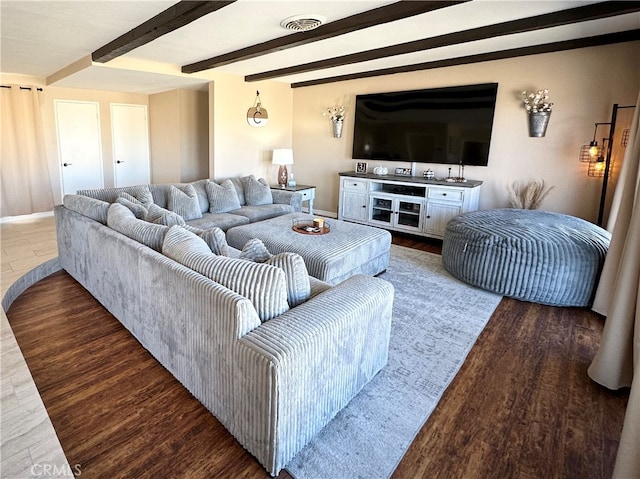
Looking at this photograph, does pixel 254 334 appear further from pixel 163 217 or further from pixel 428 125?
pixel 428 125

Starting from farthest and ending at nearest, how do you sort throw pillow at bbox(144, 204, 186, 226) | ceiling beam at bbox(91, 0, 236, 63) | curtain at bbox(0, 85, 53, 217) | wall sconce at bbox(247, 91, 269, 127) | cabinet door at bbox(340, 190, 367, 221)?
wall sconce at bbox(247, 91, 269, 127) → cabinet door at bbox(340, 190, 367, 221) → curtain at bbox(0, 85, 53, 217) → throw pillow at bbox(144, 204, 186, 226) → ceiling beam at bbox(91, 0, 236, 63)

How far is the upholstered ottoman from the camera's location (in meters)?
3.26

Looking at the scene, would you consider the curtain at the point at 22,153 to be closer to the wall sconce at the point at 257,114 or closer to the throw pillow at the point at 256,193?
the wall sconce at the point at 257,114

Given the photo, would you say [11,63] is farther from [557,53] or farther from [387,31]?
[557,53]

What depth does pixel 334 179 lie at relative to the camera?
6.78 metres

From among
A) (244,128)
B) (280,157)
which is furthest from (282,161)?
(244,128)

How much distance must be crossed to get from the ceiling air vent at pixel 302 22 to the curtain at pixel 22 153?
4.71 metres

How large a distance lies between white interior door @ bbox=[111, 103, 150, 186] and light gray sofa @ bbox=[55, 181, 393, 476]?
5393 millimetres

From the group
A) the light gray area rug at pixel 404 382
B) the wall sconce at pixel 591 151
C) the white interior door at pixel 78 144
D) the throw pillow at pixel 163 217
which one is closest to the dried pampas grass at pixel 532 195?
the wall sconce at pixel 591 151

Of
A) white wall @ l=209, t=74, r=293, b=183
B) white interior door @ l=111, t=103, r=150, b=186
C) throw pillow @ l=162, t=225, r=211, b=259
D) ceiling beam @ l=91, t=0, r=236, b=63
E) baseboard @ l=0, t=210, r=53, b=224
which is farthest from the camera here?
white interior door @ l=111, t=103, r=150, b=186

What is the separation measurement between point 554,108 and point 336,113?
10.7 ft

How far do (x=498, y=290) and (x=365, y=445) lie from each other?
7.78 ft

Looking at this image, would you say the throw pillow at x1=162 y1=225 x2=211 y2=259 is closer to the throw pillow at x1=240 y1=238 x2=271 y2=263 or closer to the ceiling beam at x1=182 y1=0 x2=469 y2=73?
Result: the throw pillow at x1=240 y1=238 x2=271 y2=263

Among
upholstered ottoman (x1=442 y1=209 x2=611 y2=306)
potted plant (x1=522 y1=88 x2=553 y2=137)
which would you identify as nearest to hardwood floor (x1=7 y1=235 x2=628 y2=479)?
upholstered ottoman (x1=442 y1=209 x2=611 y2=306)
